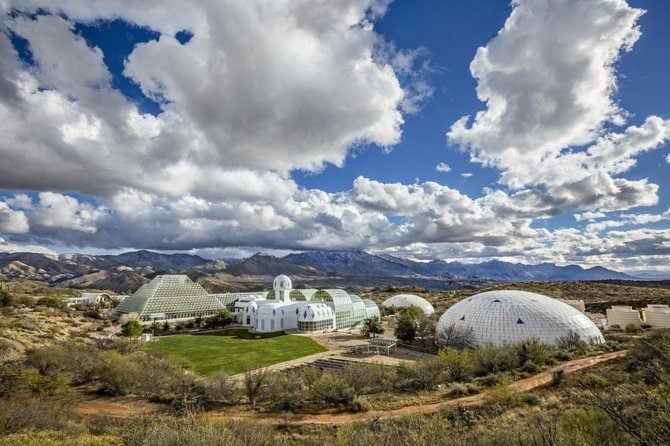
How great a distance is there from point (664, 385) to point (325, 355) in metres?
36.8

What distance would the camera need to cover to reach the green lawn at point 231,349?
123 ft

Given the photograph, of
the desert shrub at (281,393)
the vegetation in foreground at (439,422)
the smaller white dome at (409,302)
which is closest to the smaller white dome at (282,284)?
the smaller white dome at (409,302)

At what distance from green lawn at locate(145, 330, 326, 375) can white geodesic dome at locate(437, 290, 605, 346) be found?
67.5 feet

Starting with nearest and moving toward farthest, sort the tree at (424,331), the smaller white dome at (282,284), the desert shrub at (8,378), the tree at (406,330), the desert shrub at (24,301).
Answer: the desert shrub at (8,378) → the tree at (406,330) → the tree at (424,331) → the desert shrub at (24,301) → the smaller white dome at (282,284)

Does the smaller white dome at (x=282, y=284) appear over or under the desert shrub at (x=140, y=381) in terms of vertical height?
over

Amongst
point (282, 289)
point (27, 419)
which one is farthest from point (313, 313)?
point (27, 419)

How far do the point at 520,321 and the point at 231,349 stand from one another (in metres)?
38.0

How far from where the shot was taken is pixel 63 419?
16328 millimetres

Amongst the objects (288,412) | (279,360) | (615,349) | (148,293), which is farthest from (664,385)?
(148,293)

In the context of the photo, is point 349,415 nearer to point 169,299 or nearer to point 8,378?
point 8,378

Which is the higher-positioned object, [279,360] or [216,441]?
[216,441]

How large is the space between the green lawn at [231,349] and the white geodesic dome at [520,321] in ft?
67.5

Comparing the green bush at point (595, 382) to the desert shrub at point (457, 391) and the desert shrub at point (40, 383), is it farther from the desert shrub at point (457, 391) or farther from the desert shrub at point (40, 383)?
the desert shrub at point (40, 383)

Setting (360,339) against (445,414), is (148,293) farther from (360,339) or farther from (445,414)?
(445,414)
